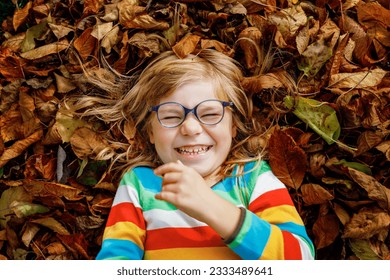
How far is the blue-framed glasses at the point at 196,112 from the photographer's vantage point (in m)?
1.83

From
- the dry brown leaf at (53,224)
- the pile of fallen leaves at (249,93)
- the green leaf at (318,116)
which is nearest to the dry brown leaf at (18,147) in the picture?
the pile of fallen leaves at (249,93)

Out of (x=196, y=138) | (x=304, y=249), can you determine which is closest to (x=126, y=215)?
(x=196, y=138)

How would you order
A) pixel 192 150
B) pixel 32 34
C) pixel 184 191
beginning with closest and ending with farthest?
1. pixel 184 191
2. pixel 192 150
3. pixel 32 34

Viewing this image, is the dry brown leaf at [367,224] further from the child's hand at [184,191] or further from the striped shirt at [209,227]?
the child's hand at [184,191]

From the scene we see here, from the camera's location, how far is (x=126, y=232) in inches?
70.1

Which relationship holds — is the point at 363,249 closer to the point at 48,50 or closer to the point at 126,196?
the point at 126,196

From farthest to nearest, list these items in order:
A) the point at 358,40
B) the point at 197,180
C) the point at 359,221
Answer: the point at 358,40, the point at 359,221, the point at 197,180

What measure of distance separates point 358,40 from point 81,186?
1037mm

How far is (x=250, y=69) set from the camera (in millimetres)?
1963

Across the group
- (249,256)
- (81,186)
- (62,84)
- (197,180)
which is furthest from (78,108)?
(249,256)

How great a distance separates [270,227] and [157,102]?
0.55 m

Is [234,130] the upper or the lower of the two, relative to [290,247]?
upper

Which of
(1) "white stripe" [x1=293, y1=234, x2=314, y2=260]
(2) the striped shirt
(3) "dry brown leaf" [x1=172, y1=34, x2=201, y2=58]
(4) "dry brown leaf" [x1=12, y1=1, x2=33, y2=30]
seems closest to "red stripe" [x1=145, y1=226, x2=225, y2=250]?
(2) the striped shirt

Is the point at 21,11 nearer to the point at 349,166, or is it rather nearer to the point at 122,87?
the point at 122,87
